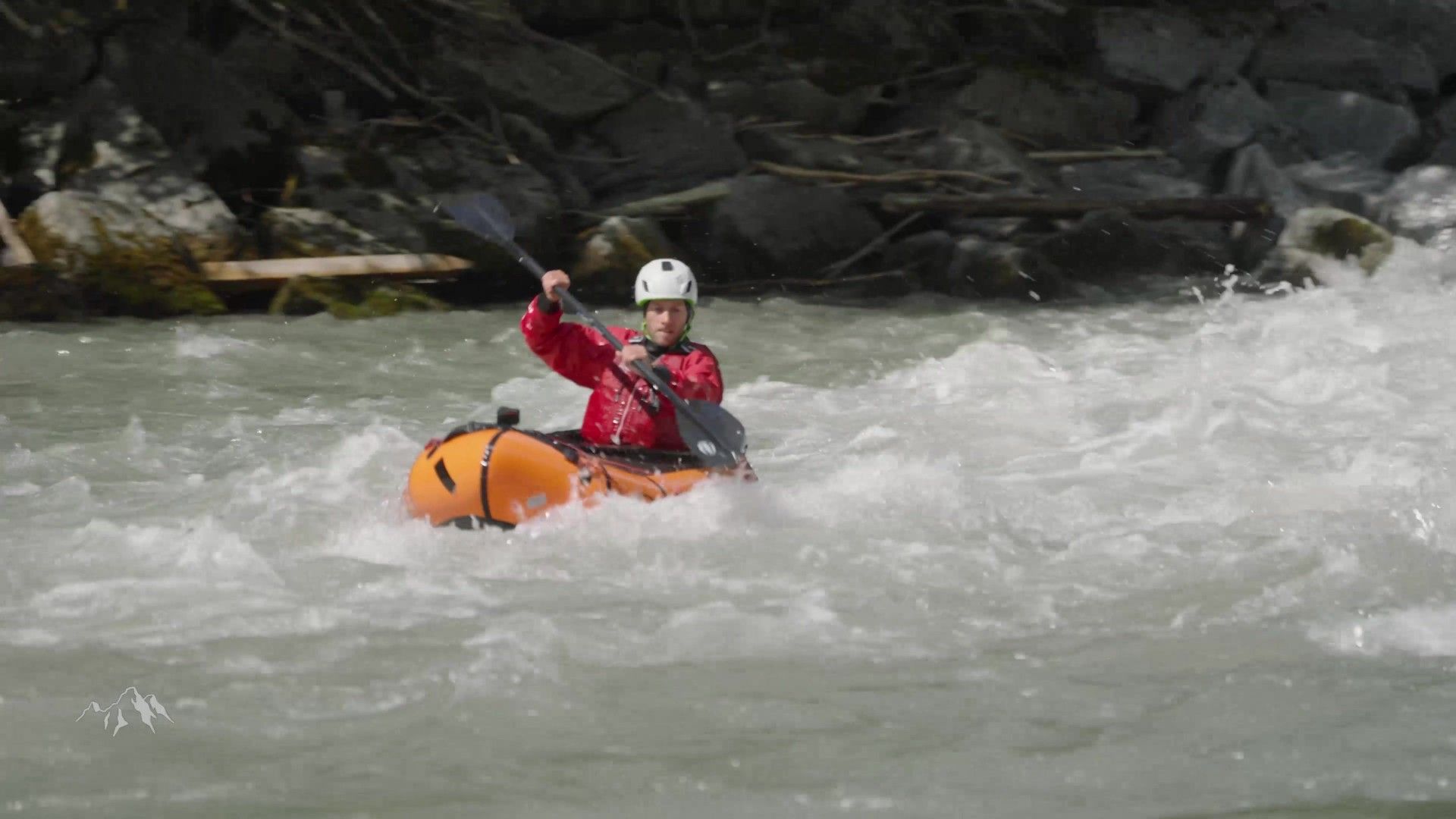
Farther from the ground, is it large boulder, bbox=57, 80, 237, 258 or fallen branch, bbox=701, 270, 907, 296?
large boulder, bbox=57, 80, 237, 258

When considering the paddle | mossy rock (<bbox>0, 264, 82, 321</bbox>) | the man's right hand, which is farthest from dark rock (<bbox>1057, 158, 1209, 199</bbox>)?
the man's right hand

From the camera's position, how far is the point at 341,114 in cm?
1166

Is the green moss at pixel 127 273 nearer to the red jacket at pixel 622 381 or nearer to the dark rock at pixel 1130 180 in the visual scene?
the red jacket at pixel 622 381

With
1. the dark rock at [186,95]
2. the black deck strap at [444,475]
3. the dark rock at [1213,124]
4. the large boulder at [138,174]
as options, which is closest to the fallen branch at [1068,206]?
the dark rock at [1213,124]

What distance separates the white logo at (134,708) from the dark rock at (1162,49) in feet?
37.9

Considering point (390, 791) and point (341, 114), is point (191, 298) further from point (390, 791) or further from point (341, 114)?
point (390, 791)

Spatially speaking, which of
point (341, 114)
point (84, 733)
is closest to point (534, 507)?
point (84, 733)

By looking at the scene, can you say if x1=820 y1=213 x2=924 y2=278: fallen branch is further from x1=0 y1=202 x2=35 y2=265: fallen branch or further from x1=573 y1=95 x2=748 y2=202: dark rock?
x1=0 y1=202 x2=35 y2=265: fallen branch

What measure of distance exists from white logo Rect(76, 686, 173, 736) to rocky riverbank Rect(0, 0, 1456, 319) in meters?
5.96

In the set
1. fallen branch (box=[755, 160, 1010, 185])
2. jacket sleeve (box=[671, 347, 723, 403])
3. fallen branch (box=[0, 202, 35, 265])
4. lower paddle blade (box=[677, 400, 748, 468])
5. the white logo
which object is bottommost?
fallen branch (box=[0, 202, 35, 265])

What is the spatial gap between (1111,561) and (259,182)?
300 inches

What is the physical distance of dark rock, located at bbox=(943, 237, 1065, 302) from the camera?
36.0 feet

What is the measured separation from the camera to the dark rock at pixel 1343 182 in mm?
12562

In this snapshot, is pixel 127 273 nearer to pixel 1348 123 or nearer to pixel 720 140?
pixel 720 140
